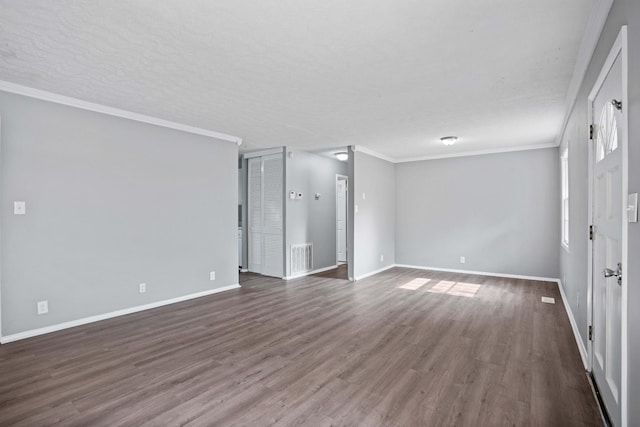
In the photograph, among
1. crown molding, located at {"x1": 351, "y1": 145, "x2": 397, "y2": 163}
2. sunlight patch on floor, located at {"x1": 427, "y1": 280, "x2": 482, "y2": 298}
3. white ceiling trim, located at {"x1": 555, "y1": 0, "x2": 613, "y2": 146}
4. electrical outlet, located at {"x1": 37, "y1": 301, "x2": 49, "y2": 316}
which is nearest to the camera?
white ceiling trim, located at {"x1": 555, "y1": 0, "x2": 613, "y2": 146}

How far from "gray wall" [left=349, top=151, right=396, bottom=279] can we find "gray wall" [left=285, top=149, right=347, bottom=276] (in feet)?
3.71

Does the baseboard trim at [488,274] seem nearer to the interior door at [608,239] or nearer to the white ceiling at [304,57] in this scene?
the white ceiling at [304,57]

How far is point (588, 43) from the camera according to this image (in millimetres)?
2324

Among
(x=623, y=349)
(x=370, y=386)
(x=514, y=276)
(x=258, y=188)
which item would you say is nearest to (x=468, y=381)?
(x=370, y=386)

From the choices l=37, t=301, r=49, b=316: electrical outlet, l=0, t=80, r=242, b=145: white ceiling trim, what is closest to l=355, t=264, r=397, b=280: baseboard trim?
l=0, t=80, r=242, b=145: white ceiling trim

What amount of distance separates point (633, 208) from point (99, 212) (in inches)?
183

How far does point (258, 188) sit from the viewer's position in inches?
263

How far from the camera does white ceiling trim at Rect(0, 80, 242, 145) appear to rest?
321 cm

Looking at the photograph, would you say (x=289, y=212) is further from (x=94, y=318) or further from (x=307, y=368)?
(x=307, y=368)

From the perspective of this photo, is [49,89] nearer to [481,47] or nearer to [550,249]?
[481,47]

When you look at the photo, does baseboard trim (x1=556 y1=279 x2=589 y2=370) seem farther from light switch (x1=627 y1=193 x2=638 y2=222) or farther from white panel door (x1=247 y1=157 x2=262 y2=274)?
white panel door (x1=247 y1=157 x2=262 y2=274)

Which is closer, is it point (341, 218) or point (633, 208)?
point (633, 208)

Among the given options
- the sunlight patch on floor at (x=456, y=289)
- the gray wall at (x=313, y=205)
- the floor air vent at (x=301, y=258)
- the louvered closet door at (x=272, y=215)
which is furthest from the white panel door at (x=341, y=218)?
the sunlight patch on floor at (x=456, y=289)

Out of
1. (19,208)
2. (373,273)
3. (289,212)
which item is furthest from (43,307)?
(373,273)
